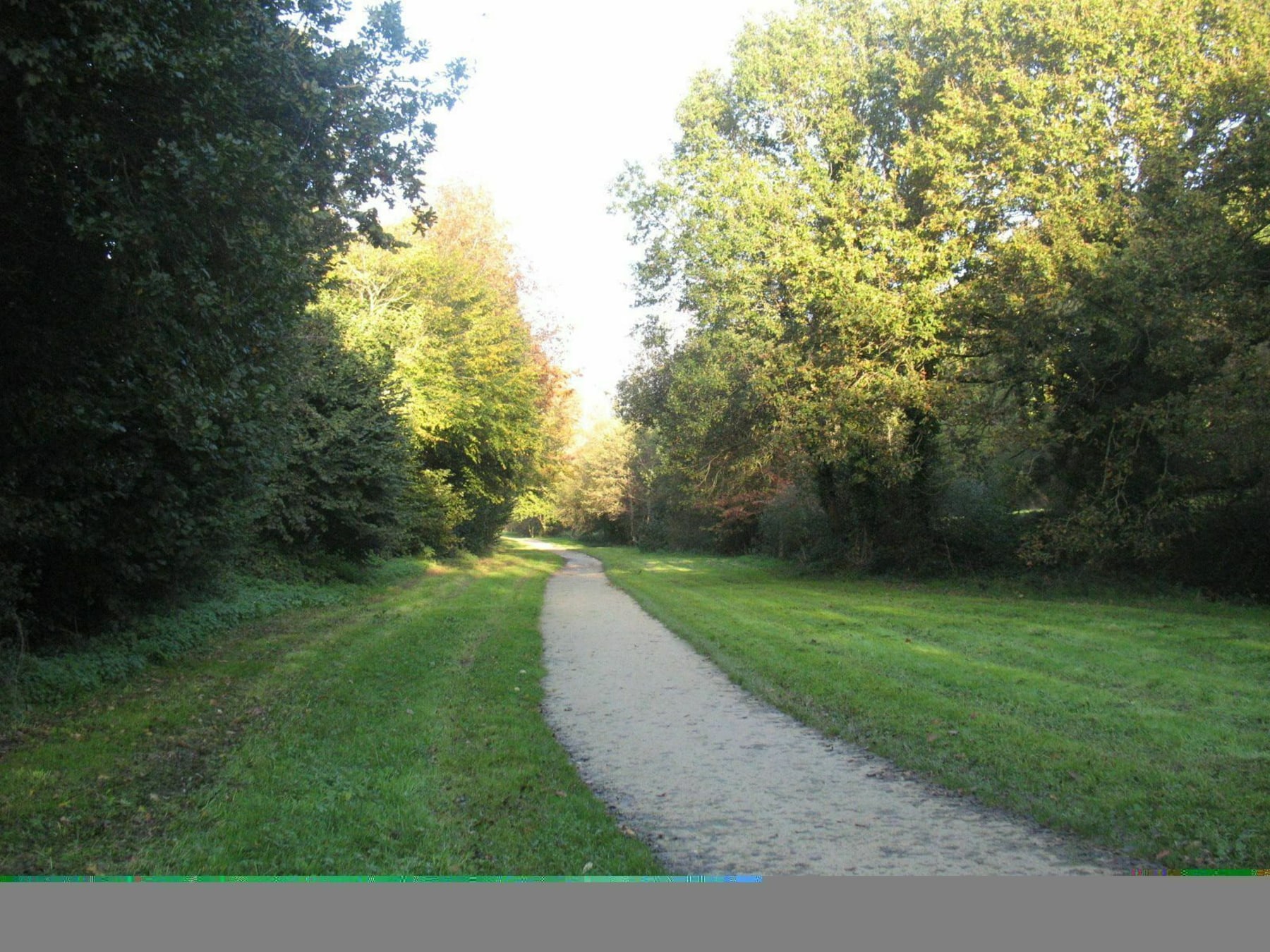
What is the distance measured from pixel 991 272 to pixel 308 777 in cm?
1575

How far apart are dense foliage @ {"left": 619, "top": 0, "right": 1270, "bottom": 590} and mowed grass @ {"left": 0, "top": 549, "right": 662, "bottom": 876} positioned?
1141 cm

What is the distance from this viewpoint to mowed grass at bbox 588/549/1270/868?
5.23m

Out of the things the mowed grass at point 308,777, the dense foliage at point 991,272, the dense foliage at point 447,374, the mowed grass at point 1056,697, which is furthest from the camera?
the dense foliage at point 447,374

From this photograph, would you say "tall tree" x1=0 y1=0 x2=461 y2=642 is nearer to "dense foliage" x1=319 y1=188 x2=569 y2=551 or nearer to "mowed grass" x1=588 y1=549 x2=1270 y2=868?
"mowed grass" x1=588 y1=549 x2=1270 y2=868

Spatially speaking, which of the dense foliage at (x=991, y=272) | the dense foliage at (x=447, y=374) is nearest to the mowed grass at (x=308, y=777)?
the dense foliage at (x=991, y=272)

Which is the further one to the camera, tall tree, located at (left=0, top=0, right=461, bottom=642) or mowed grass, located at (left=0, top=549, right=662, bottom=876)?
tall tree, located at (left=0, top=0, right=461, bottom=642)

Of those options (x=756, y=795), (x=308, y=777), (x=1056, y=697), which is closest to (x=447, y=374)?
(x=1056, y=697)

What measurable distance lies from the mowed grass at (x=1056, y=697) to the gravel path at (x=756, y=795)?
36cm

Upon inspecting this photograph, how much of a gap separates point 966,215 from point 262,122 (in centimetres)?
1522

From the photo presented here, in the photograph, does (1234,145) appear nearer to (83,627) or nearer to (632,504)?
(83,627)

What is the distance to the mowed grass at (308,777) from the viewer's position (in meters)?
4.58

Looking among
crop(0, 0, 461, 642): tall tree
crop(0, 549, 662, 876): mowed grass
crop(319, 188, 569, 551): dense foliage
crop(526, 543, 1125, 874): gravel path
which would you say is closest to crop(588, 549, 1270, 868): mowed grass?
crop(526, 543, 1125, 874): gravel path

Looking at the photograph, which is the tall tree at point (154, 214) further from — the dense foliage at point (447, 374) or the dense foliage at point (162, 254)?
the dense foliage at point (447, 374)

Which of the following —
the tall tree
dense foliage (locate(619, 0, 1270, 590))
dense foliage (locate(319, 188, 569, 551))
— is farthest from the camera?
dense foliage (locate(319, 188, 569, 551))
